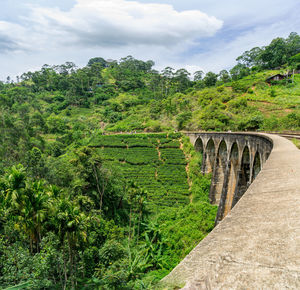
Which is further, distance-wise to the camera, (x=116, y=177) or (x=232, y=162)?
(x=116, y=177)

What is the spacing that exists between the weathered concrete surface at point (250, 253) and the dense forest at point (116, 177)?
865 millimetres

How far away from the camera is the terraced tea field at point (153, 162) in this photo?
26458mm

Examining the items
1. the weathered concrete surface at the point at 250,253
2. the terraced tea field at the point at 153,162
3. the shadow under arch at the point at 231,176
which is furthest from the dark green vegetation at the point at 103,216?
the shadow under arch at the point at 231,176

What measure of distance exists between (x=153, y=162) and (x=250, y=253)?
1272 inches

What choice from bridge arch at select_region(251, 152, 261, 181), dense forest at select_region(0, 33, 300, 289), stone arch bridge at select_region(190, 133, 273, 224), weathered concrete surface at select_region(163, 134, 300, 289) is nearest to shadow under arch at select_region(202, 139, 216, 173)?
stone arch bridge at select_region(190, 133, 273, 224)

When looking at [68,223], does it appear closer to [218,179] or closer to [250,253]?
[250,253]

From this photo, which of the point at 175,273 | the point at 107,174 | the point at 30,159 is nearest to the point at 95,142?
the point at 30,159

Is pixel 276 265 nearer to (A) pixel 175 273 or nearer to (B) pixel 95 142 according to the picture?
(A) pixel 175 273

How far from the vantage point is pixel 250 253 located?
1477 mm

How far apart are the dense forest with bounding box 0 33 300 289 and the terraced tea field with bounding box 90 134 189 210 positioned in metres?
0.18

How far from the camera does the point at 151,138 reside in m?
42.0

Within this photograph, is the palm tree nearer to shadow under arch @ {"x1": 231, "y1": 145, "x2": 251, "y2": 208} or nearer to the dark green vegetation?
the dark green vegetation

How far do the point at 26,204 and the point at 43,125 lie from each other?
159 ft

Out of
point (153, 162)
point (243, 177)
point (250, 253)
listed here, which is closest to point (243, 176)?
point (243, 177)
